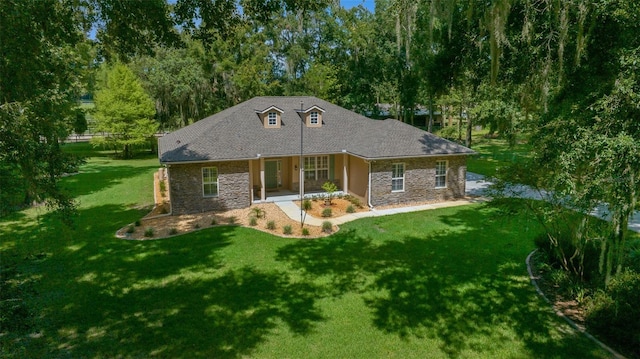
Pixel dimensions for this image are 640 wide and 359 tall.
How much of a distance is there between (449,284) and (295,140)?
12.0 metres

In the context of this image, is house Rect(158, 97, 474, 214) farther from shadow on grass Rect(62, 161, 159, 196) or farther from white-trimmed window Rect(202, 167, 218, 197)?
shadow on grass Rect(62, 161, 159, 196)

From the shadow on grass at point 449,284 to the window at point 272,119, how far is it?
834cm

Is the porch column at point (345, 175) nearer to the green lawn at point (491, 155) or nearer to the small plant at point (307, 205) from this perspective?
the small plant at point (307, 205)

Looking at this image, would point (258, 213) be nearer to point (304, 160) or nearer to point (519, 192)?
point (304, 160)

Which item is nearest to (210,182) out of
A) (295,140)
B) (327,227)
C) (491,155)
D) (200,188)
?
(200,188)

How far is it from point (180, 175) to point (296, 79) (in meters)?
23.3

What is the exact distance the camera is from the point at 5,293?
5.29 metres

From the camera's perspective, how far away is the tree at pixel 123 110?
32500mm

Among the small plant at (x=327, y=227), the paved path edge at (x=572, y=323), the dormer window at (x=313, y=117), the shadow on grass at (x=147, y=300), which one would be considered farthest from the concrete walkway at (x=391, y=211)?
the dormer window at (x=313, y=117)

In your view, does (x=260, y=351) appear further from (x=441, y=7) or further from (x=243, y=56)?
(x=243, y=56)

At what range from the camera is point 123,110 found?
3269 cm

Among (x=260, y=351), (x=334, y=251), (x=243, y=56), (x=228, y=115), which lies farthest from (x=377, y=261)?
(x=243, y=56)

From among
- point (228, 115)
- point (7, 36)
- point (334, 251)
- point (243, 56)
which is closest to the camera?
point (7, 36)

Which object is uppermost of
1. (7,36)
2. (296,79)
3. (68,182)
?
(296,79)
